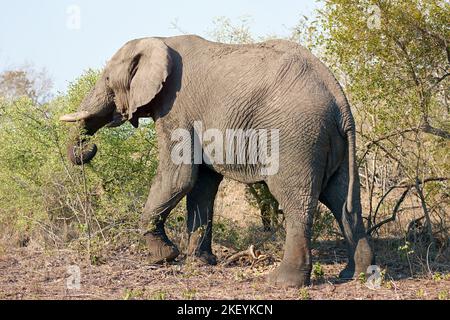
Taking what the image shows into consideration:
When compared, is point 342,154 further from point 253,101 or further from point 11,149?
point 11,149

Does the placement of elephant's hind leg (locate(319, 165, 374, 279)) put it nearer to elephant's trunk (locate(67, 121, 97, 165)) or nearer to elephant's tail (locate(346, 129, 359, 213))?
elephant's tail (locate(346, 129, 359, 213))

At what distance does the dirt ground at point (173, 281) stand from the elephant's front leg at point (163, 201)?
18 centimetres

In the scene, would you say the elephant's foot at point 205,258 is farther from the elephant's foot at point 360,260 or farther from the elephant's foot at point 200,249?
the elephant's foot at point 360,260

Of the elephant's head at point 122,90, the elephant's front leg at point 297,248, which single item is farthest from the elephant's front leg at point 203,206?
the elephant's front leg at point 297,248

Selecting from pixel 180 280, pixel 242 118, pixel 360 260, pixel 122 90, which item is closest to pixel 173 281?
pixel 180 280

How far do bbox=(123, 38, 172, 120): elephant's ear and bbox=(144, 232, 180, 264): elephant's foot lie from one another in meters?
1.36

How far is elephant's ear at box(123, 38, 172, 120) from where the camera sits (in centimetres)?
915

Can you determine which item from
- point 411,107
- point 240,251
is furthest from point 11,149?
point 411,107

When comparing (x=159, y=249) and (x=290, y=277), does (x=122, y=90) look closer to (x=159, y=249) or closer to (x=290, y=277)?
(x=159, y=249)

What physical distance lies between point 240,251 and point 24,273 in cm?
246

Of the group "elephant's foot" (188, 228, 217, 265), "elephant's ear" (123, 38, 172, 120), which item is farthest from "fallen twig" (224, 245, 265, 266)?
"elephant's ear" (123, 38, 172, 120)

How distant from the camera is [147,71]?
9312 mm

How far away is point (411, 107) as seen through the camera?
32.8 feet
